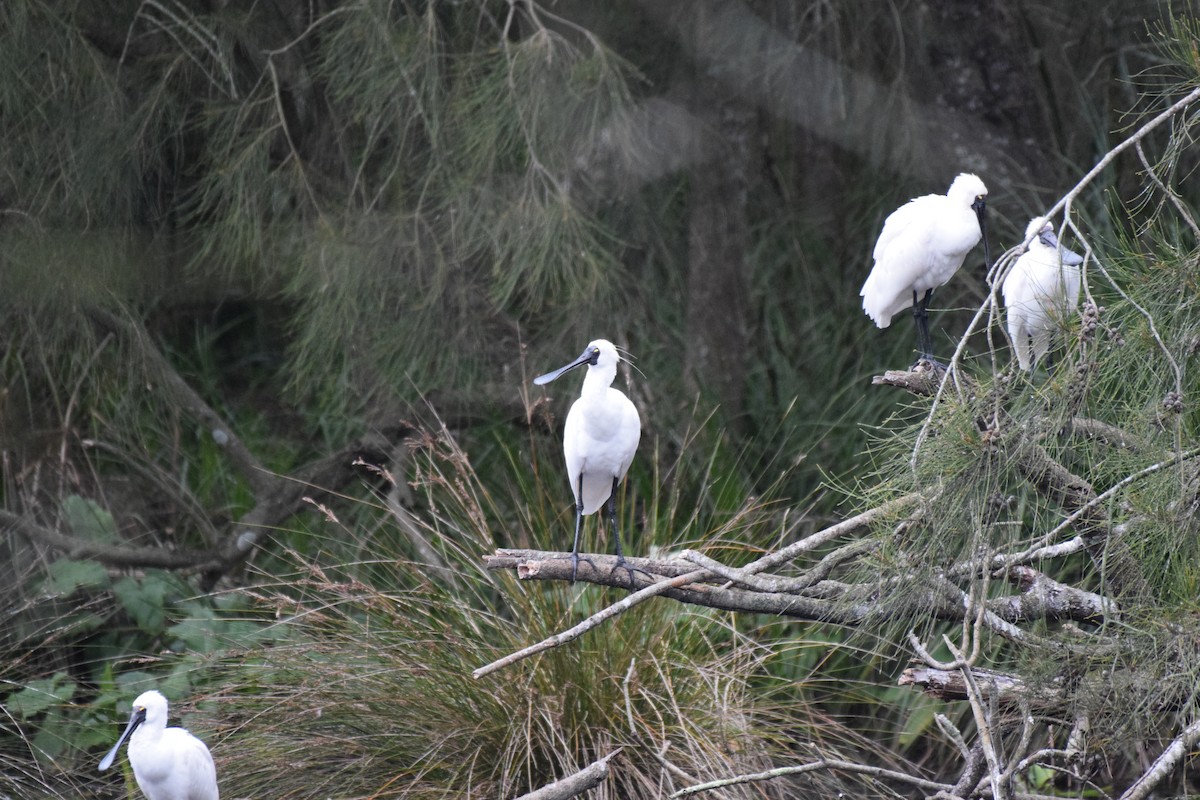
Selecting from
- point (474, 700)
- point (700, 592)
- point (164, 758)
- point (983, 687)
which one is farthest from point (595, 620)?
point (164, 758)

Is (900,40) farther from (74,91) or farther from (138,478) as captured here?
(138,478)

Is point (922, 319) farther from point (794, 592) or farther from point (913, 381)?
point (794, 592)

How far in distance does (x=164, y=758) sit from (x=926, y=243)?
1627mm

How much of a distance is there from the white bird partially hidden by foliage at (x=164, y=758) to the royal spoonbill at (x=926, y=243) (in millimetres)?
1475

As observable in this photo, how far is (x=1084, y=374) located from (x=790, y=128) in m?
2.79

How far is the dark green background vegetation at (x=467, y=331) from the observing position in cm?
269

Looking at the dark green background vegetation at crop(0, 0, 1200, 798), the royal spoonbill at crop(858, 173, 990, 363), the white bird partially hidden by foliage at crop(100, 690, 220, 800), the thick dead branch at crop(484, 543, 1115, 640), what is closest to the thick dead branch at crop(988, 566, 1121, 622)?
the thick dead branch at crop(484, 543, 1115, 640)

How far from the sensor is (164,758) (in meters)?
2.39

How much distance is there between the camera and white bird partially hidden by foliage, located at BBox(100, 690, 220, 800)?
239cm

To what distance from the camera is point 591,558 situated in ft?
6.59

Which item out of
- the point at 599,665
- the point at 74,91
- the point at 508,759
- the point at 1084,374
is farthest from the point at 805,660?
the point at 74,91

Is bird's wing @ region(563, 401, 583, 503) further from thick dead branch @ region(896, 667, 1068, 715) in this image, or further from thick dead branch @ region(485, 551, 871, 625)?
thick dead branch @ region(896, 667, 1068, 715)

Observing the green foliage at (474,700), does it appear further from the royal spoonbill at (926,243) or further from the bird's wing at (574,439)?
the royal spoonbill at (926,243)

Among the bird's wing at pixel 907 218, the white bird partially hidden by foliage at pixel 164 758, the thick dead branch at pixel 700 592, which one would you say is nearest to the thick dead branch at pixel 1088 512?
the thick dead branch at pixel 700 592
